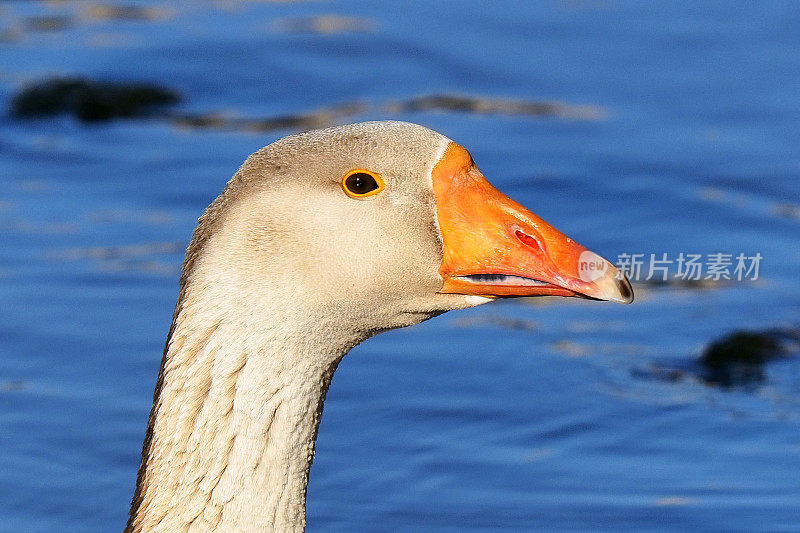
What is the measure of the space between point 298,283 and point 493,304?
4.74 metres

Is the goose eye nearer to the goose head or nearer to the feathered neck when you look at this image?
the goose head

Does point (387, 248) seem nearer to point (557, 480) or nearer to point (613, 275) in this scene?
point (613, 275)

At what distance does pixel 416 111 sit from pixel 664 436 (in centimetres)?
481

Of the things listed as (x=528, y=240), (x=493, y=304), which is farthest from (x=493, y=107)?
(x=528, y=240)

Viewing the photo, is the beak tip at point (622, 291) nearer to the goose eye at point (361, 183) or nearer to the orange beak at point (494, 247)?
the orange beak at point (494, 247)

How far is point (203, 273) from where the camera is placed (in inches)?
187

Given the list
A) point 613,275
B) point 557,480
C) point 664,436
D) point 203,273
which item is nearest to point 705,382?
point 664,436

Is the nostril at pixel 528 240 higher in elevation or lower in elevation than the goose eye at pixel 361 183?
lower

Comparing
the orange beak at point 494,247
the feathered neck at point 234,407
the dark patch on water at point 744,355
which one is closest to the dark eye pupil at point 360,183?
the orange beak at point 494,247

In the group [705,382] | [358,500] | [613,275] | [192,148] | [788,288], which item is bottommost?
[613,275]

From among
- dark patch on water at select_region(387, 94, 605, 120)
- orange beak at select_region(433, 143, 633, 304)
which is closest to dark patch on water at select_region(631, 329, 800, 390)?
dark patch on water at select_region(387, 94, 605, 120)

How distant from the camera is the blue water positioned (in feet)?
24.5

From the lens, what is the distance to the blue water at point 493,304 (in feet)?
24.5

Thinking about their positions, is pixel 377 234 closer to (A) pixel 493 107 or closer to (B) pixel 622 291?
(B) pixel 622 291
